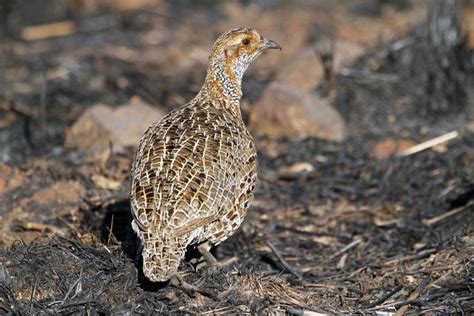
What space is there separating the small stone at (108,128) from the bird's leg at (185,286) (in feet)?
13.6

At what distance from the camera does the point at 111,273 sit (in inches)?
269

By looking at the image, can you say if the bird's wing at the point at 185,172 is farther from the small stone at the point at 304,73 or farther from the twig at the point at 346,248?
the small stone at the point at 304,73

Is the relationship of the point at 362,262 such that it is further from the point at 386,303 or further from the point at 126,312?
the point at 126,312

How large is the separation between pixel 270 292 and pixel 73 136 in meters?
4.90

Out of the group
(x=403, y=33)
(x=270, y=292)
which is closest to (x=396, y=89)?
(x=403, y=33)

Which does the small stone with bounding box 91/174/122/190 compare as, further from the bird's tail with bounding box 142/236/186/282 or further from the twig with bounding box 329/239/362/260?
the bird's tail with bounding box 142/236/186/282

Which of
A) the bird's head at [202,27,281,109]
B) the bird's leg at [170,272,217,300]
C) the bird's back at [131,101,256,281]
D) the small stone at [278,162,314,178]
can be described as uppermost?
the bird's head at [202,27,281,109]

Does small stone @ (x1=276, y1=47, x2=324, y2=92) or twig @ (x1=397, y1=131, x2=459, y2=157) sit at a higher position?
small stone @ (x1=276, y1=47, x2=324, y2=92)

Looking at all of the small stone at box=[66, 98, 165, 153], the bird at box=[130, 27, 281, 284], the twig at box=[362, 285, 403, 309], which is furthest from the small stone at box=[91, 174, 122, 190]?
the twig at box=[362, 285, 403, 309]

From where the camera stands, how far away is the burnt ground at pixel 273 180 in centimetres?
682

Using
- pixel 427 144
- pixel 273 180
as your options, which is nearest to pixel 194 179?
pixel 273 180

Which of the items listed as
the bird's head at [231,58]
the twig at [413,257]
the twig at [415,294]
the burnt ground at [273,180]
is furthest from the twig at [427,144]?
the twig at [415,294]

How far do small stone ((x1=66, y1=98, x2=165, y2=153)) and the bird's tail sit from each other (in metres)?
4.29

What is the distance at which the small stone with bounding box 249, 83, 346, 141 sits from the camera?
1177cm
